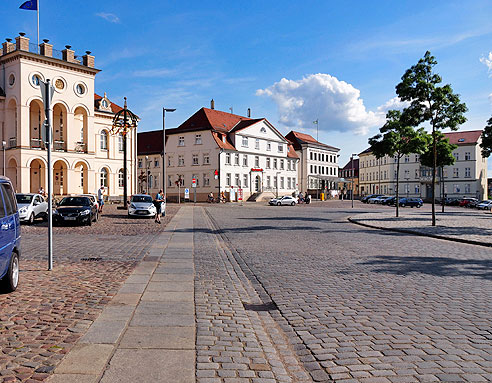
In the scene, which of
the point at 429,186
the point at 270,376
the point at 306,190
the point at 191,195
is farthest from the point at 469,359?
the point at 429,186

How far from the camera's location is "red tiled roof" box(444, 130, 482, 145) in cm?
9469

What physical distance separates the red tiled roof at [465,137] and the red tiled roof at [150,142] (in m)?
59.8

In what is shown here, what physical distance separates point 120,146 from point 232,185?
22.1 metres

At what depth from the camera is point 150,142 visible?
8594 centimetres

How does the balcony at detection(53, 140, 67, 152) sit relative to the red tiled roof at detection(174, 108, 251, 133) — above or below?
below

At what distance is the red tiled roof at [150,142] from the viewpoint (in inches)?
3276

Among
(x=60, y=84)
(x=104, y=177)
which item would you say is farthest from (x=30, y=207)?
(x=104, y=177)

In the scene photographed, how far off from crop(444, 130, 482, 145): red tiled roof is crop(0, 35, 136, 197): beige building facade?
74.6m

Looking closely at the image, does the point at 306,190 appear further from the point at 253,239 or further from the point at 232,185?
the point at 253,239

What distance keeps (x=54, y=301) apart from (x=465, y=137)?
104m

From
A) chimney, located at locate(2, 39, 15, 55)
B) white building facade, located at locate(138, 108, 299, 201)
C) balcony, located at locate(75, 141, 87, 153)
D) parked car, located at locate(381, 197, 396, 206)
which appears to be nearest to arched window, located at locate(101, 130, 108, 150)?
balcony, located at locate(75, 141, 87, 153)

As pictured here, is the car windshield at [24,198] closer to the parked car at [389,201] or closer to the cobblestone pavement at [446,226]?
the cobblestone pavement at [446,226]

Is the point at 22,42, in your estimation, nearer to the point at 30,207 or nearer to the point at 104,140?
the point at 104,140

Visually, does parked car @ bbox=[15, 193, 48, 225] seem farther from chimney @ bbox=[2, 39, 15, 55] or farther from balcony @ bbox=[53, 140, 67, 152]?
chimney @ bbox=[2, 39, 15, 55]
